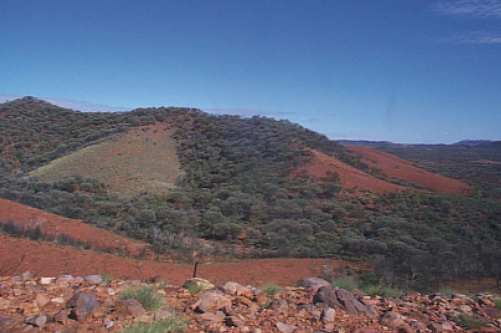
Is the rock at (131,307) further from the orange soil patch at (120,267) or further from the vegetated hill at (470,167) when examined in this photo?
the vegetated hill at (470,167)

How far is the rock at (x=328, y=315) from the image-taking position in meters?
5.42

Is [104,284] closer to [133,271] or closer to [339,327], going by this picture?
[339,327]

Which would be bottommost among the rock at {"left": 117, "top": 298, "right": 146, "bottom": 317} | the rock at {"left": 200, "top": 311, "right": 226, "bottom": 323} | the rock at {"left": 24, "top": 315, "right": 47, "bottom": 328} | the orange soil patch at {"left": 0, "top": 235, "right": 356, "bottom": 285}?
the orange soil patch at {"left": 0, "top": 235, "right": 356, "bottom": 285}

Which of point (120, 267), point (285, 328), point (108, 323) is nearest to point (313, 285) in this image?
point (285, 328)

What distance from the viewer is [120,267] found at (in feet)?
35.4

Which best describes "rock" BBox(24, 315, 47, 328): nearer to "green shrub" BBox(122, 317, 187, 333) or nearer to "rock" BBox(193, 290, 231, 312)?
"green shrub" BBox(122, 317, 187, 333)

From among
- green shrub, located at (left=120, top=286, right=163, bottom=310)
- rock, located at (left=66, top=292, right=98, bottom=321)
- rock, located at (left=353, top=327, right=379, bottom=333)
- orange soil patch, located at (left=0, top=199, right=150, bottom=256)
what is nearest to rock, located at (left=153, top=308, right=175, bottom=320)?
green shrub, located at (left=120, top=286, right=163, bottom=310)

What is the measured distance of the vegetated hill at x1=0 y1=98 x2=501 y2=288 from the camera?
15531 millimetres

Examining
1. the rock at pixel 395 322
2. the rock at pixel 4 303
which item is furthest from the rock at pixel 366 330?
the rock at pixel 4 303

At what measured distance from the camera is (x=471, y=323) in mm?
5609

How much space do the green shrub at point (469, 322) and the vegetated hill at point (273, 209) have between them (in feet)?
17.4

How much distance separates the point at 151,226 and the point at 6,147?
2887 centimetres

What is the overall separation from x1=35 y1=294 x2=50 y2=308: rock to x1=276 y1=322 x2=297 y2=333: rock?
9.05 feet

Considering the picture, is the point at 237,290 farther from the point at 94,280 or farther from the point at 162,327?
the point at 94,280
